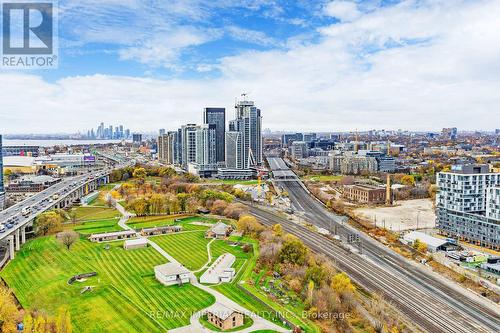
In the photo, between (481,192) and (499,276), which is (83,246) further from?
(481,192)

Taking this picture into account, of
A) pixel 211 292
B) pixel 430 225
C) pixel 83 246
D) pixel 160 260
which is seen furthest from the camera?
pixel 430 225

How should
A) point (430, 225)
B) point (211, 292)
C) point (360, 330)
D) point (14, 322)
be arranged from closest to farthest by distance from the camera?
point (14, 322)
point (360, 330)
point (211, 292)
point (430, 225)

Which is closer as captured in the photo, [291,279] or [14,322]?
[14,322]

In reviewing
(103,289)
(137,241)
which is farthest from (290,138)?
(103,289)

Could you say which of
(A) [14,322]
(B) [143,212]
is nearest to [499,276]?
(A) [14,322]

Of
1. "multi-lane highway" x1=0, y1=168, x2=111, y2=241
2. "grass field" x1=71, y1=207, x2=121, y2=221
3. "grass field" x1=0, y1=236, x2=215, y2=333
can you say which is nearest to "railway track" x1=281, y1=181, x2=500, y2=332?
"grass field" x1=0, y1=236, x2=215, y2=333

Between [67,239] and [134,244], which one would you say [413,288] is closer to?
[134,244]
